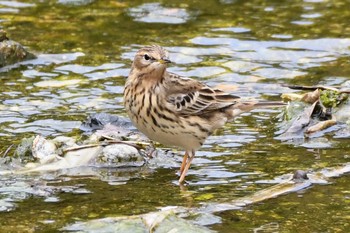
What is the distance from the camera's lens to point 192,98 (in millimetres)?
9570

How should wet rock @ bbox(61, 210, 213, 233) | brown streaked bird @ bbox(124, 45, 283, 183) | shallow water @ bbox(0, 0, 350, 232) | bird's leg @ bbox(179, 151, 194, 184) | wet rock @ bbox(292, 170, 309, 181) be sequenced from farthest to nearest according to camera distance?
brown streaked bird @ bbox(124, 45, 283, 183) → bird's leg @ bbox(179, 151, 194, 184) → wet rock @ bbox(292, 170, 309, 181) → shallow water @ bbox(0, 0, 350, 232) → wet rock @ bbox(61, 210, 213, 233)

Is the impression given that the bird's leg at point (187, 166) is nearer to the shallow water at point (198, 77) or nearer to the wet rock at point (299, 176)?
the shallow water at point (198, 77)

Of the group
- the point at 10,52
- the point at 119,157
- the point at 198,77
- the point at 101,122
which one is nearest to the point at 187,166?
the point at 119,157

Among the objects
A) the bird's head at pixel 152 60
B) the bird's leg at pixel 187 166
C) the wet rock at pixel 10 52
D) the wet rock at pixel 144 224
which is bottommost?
the bird's leg at pixel 187 166

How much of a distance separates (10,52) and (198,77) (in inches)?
103

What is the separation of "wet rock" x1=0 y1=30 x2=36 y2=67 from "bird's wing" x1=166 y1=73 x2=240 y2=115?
Result: 425 cm

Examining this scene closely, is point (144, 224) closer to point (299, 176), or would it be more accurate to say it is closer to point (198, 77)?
point (299, 176)

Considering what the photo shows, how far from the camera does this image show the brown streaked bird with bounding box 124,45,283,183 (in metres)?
9.16

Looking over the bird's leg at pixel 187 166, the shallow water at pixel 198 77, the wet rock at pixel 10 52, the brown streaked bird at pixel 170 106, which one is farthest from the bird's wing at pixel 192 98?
the wet rock at pixel 10 52

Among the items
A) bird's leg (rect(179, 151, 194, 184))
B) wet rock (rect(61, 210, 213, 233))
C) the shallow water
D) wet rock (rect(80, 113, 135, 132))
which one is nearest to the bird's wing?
bird's leg (rect(179, 151, 194, 184))

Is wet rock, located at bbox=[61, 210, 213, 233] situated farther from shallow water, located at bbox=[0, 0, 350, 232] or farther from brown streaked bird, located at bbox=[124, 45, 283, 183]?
brown streaked bird, located at bbox=[124, 45, 283, 183]

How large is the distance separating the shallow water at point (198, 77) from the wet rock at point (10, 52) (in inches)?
7.2

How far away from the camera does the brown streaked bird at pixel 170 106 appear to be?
9.16m

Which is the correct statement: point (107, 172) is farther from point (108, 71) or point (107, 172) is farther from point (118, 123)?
Result: point (108, 71)
